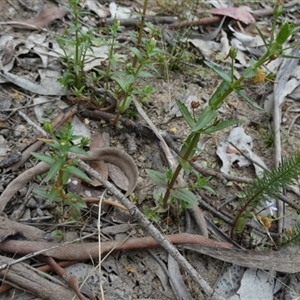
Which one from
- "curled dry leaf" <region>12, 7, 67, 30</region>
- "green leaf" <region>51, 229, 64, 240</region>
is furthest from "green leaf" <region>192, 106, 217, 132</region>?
"curled dry leaf" <region>12, 7, 67, 30</region>

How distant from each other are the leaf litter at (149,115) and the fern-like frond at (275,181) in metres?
0.28

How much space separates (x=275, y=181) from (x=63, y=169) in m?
0.95

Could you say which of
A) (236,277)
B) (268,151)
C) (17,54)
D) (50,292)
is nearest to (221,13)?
(268,151)

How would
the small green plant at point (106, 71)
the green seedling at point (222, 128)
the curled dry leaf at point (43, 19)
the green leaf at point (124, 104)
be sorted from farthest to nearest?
the curled dry leaf at point (43, 19) < the green leaf at point (124, 104) < the small green plant at point (106, 71) < the green seedling at point (222, 128)

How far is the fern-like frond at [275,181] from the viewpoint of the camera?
2014 millimetres

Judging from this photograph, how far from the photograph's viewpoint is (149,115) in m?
2.78

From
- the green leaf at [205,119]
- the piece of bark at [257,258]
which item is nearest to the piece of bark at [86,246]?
the piece of bark at [257,258]

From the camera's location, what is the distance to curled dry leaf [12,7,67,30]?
10.4 ft

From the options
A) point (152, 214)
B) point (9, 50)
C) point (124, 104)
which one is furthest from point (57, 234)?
point (9, 50)

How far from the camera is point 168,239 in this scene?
209cm

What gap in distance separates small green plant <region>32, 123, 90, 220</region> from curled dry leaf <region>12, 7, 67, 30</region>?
143 centimetres

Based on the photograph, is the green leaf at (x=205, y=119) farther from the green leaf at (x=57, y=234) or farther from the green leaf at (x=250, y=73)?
Answer: the green leaf at (x=57, y=234)

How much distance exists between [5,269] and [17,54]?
159 cm

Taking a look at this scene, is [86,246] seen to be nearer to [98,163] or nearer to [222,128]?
[98,163]
